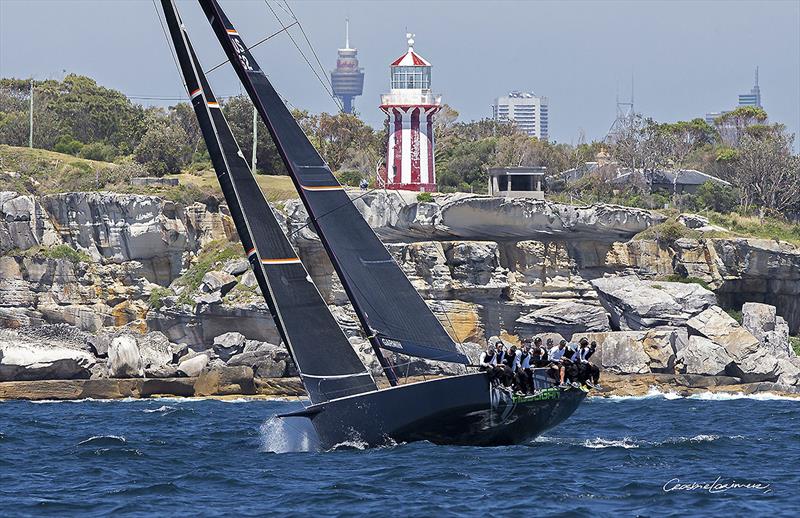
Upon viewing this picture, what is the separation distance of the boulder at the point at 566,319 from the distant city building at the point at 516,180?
20.6ft

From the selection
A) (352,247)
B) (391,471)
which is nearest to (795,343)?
(352,247)

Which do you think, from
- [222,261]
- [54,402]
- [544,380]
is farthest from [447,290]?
[544,380]

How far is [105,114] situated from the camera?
2734 inches

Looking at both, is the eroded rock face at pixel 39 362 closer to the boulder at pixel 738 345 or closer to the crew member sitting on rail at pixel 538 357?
the boulder at pixel 738 345

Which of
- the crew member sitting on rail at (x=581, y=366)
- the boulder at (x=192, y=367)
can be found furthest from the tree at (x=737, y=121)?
the crew member sitting on rail at (x=581, y=366)

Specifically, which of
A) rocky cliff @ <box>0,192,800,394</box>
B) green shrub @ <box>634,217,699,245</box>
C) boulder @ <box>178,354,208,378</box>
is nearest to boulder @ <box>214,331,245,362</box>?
rocky cliff @ <box>0,192,800,394</box>

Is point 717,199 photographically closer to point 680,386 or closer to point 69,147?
point 680,386

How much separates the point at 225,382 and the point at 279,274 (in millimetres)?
18187

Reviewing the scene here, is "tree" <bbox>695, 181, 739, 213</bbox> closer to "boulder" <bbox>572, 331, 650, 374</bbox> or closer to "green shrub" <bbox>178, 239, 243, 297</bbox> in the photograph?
"boulder" <bbox>572, 331, 650, 374</bbox>

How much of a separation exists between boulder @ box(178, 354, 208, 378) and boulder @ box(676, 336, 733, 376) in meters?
14.9

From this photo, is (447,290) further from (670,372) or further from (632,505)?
(632,505)

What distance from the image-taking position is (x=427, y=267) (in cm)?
4703

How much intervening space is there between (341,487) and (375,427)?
3325mm

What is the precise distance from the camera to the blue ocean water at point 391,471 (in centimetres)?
1828
